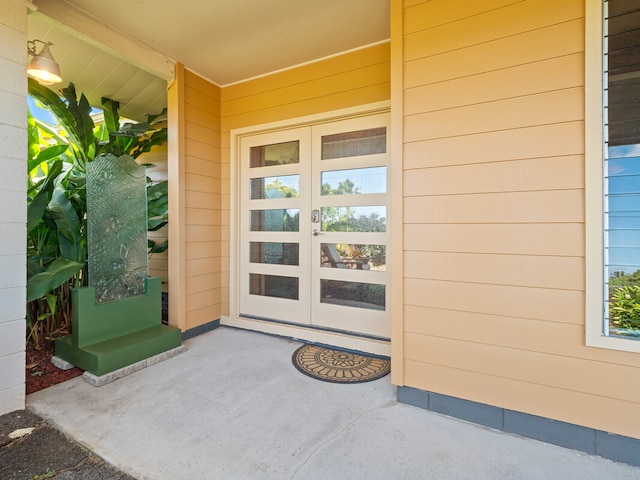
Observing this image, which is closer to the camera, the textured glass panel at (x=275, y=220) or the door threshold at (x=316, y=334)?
the door threshold at (x=316, y=334)

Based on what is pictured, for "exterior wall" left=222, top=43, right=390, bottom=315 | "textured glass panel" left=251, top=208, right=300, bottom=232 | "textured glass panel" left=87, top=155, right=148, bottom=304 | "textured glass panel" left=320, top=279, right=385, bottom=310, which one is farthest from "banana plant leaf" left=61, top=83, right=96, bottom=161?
"textured glass panel" left=320, top=279, right=385, bottom=310

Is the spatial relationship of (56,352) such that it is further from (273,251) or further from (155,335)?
(273,251)

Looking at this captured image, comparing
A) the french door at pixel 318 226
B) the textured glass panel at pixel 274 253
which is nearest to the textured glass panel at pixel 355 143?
the french door at pixel 318 226

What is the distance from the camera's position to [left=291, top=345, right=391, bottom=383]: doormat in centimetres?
226

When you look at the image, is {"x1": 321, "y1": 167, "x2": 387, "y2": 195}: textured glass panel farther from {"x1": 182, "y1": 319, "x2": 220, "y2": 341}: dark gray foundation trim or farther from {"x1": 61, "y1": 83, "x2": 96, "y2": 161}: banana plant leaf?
{"x1": 61, "y1": 83, "x2": 96, "y2": 161}: banana plant leaf

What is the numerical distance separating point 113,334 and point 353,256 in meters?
2.08

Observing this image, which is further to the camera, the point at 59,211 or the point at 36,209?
the point at 59,211

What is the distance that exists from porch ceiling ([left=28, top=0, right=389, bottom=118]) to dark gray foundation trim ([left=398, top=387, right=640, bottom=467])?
8.60ft

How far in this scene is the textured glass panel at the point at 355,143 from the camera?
2.67 m

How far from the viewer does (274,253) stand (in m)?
3.22

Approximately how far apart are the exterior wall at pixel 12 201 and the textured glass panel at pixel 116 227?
55 cm

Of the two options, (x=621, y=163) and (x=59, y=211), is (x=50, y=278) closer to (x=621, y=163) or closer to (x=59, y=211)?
(x=59, y=211)

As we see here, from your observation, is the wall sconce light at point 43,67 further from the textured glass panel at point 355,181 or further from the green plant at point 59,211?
the textured glass panel at point 355,181

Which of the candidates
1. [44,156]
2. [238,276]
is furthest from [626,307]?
[44,156]
